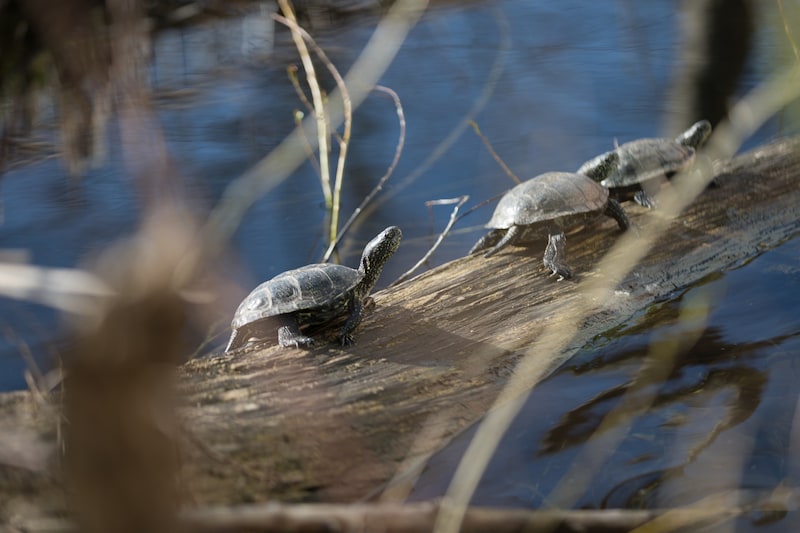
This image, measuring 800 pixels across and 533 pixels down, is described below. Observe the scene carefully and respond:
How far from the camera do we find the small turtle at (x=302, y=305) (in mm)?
3021

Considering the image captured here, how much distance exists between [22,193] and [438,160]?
3154 millimetres

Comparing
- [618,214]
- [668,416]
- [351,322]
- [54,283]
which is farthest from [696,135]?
[54,283]

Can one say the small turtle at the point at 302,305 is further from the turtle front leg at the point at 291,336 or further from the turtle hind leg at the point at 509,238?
the turtle hind leg at the point at 509,238

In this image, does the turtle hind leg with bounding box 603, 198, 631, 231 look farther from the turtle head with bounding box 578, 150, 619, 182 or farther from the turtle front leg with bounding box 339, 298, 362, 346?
the turtle front leg with bounding box 339, 298, 362, 346

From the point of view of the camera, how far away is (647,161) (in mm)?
4297

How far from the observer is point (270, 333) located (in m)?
3.11

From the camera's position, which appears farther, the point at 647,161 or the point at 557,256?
the point at 647,161

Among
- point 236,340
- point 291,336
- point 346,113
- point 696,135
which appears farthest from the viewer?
point 696,135

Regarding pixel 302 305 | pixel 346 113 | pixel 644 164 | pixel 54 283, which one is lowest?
pixel 302 305

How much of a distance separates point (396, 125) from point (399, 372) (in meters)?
4.74

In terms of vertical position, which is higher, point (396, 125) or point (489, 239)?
point (396, 125)

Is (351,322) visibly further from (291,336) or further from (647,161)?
(647,161)

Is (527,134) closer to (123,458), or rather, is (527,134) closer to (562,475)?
(562,475)

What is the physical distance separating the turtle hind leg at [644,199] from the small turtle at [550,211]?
352 mm
